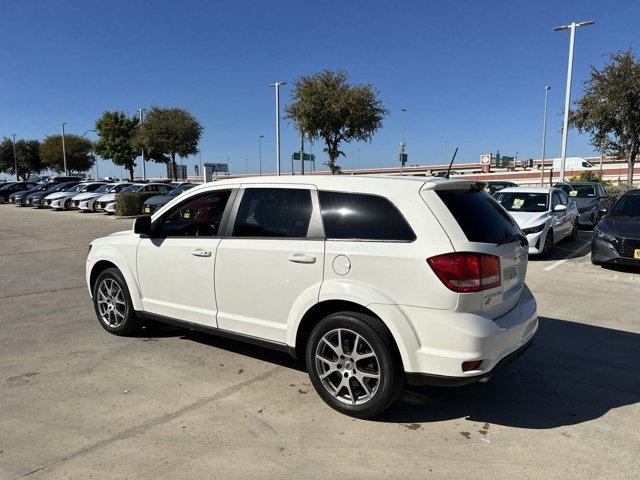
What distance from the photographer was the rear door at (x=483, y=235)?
3283 millimetres

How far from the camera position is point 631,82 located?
2167cm

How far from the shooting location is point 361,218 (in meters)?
3.58

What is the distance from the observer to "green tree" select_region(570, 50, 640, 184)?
71.9 ft

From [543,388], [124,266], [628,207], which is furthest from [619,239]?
[124,266]

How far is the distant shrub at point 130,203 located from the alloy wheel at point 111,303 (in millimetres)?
18546

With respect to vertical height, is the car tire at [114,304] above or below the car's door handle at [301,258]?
below

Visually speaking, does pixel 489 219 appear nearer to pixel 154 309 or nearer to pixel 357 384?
pixel 357 384

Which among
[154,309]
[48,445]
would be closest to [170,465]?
[48,445]

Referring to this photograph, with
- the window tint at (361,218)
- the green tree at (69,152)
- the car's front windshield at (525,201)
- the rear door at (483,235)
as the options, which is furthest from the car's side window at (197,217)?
the green tree at (69,152)

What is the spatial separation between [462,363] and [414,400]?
0.85m

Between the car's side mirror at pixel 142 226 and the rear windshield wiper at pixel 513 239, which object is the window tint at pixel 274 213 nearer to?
the car's side mirror at pixel 142 226

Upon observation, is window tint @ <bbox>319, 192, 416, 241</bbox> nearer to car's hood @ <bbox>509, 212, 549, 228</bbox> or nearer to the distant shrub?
car's hood @ <bbox>509, 212, 549, 228</bbox>

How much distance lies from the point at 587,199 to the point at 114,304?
16.0 m

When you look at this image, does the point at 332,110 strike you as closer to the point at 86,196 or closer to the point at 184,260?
the point at 86,196
